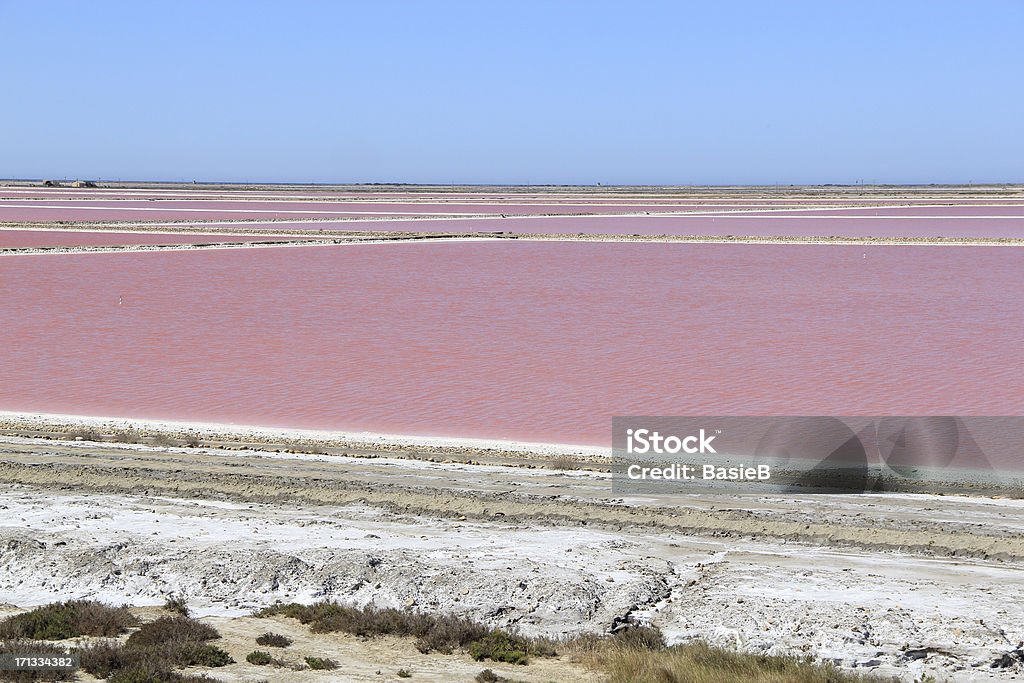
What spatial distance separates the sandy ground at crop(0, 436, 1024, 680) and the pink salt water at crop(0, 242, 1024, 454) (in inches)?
118

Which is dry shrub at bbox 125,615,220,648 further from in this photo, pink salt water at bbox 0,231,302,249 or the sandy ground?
pink salt water at bbox 0,231,302,249

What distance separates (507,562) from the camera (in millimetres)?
7711

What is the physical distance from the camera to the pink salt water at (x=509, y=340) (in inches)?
540

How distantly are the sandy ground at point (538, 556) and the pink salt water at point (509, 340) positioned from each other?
3.00 m

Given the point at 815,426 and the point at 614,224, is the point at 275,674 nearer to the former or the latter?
the point at 815,426

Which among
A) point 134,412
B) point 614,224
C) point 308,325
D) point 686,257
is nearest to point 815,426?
point 134,412

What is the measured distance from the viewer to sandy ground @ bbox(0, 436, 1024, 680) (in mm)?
6691

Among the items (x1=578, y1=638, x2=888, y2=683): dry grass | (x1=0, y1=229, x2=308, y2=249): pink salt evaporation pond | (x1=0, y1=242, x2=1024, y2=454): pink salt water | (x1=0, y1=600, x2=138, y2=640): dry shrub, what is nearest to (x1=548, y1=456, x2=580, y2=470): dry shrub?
(x1=0, y1=242, x2=1024, y2=454): pink salt water

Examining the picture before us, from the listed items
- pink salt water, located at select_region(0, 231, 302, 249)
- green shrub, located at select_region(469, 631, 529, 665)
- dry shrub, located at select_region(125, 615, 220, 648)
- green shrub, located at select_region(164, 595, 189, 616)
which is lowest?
green shrub, located at select_region(164, 595, 189, 616)

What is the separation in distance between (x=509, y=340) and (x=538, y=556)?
36.3 ft

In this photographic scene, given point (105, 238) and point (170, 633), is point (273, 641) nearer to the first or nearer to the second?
point (170, 633)

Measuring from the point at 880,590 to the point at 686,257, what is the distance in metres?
27.2

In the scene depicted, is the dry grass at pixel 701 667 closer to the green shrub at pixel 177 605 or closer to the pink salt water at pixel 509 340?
the green shrub at pixel 177 605

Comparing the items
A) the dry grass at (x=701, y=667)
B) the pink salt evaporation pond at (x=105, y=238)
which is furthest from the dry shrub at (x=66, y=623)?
the pink salt evaporation pond at (x=105, y=238)
